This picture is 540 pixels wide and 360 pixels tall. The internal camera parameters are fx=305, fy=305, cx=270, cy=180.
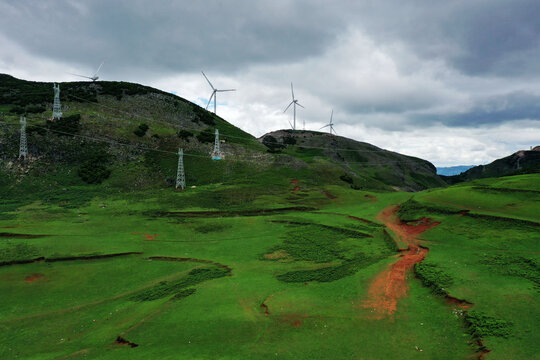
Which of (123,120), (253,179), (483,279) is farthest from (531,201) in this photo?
(123,120)

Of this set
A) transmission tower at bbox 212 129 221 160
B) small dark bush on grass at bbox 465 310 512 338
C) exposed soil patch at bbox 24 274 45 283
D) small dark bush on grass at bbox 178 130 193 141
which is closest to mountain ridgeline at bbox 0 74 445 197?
small dark bush on grass at bbox 178 130 193 141

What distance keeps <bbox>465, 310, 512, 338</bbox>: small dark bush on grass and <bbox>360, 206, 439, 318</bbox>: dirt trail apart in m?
4.62

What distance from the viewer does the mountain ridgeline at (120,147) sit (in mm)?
79375

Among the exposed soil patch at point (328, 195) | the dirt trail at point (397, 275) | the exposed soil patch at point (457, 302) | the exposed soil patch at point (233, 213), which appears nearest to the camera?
the exposed soil patch at point (457, 302)

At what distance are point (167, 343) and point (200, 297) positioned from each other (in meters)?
6.59

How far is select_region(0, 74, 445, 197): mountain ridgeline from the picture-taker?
260 ft

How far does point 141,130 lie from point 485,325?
351 feet

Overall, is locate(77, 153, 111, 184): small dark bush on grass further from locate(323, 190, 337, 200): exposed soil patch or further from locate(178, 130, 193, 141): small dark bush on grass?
locate(323, 190, 337, 200): exposed soil patch

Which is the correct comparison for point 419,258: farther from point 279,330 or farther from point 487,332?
point 279,330

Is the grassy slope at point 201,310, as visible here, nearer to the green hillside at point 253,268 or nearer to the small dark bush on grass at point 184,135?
the green hillside at point 253,268

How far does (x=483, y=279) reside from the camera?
993 inches

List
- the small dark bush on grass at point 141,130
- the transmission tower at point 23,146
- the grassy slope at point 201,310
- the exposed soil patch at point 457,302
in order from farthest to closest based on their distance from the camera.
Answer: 1. the small dark bush on grass at point 141,130
2. the transmission tower at point 23,146
3. the exposed soil patch at point 457,302
4. the grassy slope at point 201,310

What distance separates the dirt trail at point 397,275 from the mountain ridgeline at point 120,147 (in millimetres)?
42364

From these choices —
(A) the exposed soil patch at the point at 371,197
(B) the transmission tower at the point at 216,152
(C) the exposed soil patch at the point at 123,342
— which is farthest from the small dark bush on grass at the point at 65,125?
(C) the exposed soil patch at the point at 123,342
